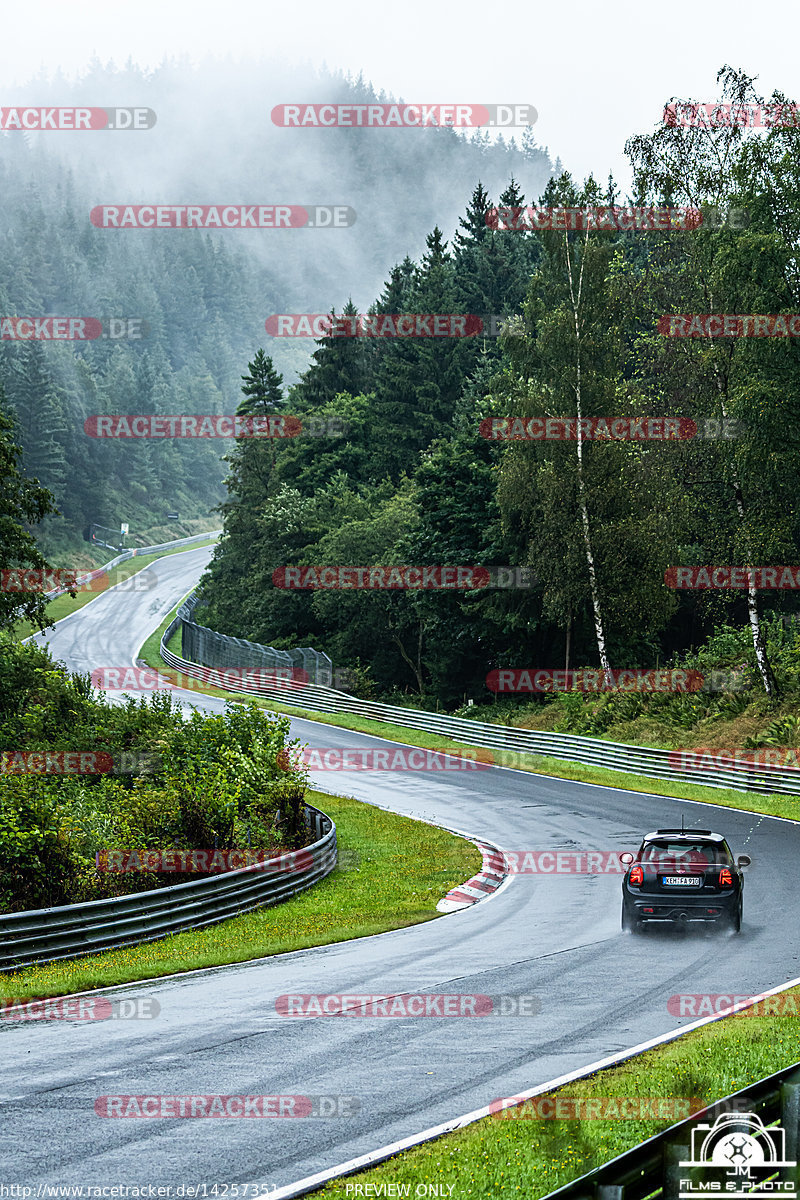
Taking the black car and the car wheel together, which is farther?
the car wheel

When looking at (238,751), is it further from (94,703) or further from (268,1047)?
(268,1047)

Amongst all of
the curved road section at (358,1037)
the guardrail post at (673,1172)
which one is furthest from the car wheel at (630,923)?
the guardrail post at (673,1172)

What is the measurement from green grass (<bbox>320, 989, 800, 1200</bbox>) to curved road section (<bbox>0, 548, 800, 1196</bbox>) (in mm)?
473

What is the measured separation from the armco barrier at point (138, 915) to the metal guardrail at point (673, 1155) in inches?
457

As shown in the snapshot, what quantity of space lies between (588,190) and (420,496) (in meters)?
15.8

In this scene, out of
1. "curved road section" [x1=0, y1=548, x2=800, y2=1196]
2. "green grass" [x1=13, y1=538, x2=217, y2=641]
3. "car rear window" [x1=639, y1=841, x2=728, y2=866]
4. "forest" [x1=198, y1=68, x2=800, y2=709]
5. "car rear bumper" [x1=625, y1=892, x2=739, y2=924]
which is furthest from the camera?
"green grass" [x1=13, y1=538, x2=217, y2=641]

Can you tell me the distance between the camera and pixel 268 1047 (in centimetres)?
1003

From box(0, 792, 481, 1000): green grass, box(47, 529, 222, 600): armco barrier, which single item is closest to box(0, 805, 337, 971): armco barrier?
box(0, 792, 481, 1000): green grass

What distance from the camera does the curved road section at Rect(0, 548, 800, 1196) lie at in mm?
7629

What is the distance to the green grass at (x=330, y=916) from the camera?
14.1 metres

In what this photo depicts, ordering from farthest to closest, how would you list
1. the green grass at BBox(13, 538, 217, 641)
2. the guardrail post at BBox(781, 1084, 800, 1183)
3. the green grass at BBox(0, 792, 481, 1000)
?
the green grass at BBox(13, 538, 217, 641), the green grass at BBox(0, 792, 481, 1000), the guardrail post at BBox(781, 1084, 800, 1183)

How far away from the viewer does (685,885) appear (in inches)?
606

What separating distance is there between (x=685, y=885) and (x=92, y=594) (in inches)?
3524

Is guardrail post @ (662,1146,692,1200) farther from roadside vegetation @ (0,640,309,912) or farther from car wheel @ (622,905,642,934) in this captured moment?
roadside vegetation @ (0,640,309,912)
